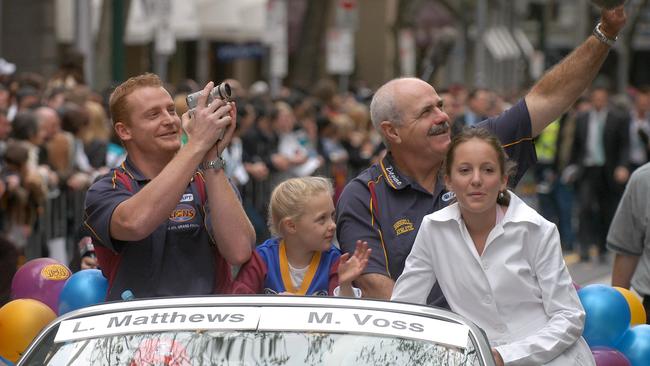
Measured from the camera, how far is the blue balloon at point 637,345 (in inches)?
284

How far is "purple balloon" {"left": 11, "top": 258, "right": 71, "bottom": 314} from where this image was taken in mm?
7844

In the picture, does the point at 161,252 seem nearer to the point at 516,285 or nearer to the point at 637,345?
the point at 516,285

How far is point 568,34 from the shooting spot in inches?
2916

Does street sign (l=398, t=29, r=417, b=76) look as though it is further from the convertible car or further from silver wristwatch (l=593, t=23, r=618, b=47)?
the convertible car

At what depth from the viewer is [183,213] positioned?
6.41m

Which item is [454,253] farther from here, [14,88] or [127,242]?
[14,88]

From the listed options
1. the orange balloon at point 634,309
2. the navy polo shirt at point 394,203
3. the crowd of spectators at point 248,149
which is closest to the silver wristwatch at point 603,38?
the navy polo shirt at point 394,203

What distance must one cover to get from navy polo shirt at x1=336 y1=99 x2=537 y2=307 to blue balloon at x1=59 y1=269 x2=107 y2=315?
1104 mm

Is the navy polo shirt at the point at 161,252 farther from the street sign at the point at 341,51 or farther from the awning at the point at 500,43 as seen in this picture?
the awning at the point at 500,43

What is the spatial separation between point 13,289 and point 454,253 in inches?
117

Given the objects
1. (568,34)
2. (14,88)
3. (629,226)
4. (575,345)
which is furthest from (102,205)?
(568,34)

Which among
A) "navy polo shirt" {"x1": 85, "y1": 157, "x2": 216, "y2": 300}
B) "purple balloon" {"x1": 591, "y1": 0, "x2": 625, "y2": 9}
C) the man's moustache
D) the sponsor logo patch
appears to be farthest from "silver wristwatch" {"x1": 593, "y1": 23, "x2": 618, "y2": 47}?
"navy polo shirt" {"x1": 85, "y1": 157, "x2": 216, "y2": 300}

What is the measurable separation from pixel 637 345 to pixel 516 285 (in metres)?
1.75

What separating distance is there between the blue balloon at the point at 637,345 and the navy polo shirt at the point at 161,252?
202cm
